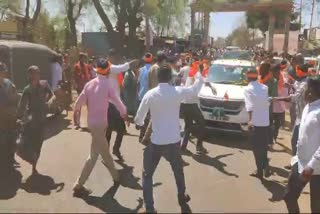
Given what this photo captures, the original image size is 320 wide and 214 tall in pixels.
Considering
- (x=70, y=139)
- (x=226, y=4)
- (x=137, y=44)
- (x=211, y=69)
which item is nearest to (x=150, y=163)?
(x=70, y=139)

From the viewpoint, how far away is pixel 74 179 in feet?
26.7

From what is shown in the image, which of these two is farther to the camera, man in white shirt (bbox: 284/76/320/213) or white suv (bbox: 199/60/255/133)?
white suv (bbox: 199/60/255/133)

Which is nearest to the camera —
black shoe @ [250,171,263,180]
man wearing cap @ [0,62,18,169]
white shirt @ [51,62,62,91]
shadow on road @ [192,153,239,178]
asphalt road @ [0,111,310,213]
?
asphalt road @ [0,111,310,213]

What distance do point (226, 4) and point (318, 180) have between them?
49.8m

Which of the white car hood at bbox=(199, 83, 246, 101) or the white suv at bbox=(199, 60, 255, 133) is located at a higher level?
the white car hood at bbox=(199, 83, 246, 101)

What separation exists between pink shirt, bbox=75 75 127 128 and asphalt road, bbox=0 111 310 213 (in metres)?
1.07

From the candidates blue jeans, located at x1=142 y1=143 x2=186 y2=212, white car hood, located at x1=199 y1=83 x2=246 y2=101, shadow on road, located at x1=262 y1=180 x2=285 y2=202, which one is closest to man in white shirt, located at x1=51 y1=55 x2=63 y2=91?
white car hood, located at x1=199 y1=83 x2=246 y2=101

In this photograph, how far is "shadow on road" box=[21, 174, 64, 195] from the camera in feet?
24.7

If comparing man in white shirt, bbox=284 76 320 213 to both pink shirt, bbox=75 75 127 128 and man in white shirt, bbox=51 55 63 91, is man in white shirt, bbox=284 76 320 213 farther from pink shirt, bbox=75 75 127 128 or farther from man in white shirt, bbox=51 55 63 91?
man in white shirt, bbox=51 55 63 91

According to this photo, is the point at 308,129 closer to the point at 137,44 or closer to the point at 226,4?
the point at 137,44

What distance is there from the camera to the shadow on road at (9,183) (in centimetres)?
731

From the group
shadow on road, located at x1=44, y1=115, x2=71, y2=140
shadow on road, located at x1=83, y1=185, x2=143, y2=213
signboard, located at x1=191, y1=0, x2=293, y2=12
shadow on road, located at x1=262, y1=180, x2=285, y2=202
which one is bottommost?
shadow on road, located at x1=44, y1=115, x2=71, y2=140

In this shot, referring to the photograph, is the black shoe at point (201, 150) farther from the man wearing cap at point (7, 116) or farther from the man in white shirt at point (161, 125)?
the man in white shirt at point (161, 125)

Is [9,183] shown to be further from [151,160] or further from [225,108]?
[225,108]
